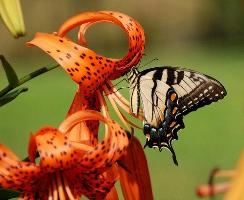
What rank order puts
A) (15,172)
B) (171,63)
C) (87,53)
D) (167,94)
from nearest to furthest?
(15,172) → (87,53) → (167,94) → (171,63)

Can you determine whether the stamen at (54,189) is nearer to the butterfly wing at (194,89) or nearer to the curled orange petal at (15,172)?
the curled orange petal at (15,172)

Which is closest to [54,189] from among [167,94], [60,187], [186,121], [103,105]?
[60,187]

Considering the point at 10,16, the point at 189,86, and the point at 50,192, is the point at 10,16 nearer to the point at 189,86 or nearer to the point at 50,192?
the point at 50,192

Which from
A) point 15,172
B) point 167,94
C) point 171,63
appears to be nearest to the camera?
point 15,172

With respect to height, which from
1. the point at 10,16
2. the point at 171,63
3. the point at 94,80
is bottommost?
the point at 171,63

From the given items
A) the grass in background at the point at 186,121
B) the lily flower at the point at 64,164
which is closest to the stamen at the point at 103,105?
the lily flower at the point at 64,164

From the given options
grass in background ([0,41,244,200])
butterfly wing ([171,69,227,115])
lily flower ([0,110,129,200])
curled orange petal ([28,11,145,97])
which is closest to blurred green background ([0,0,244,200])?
Result: grass in background ([0,41,244,200])

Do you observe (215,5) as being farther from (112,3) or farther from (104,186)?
(104,186)

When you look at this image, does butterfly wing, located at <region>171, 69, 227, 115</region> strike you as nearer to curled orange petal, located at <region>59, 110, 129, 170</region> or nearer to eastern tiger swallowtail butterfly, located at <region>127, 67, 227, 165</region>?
eastern tiger swallowtail butterfly, located at <region>127, 67, 227, 165</region>

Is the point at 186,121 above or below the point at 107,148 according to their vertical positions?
below
